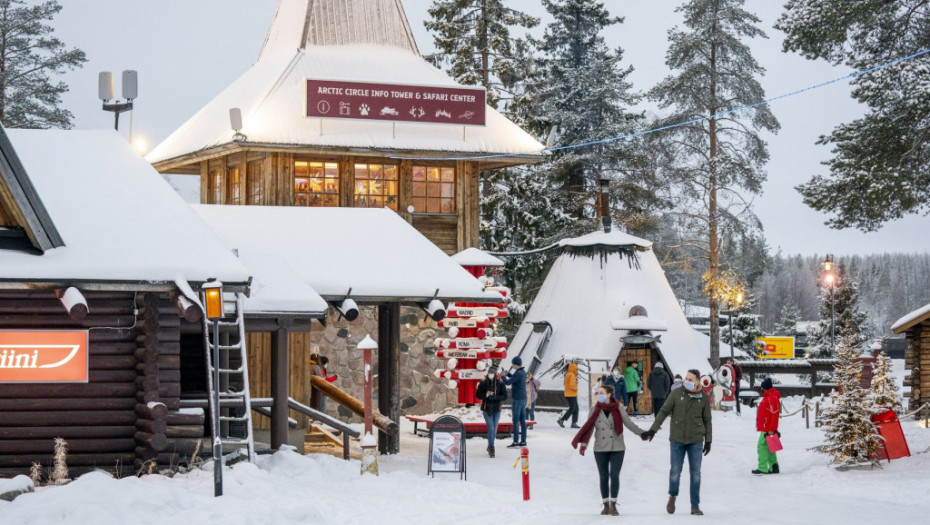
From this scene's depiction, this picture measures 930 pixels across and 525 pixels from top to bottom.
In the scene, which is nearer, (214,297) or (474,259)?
(214,297)

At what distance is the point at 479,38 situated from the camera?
3750 centimetres

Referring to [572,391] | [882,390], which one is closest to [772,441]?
[882,390]

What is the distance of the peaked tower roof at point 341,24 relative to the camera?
1156 inches

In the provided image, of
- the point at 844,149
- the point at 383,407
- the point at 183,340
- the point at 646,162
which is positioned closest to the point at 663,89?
the point at 646,162

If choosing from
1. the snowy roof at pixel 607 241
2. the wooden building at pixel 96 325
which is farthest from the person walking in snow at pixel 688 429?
the snowy roof at pixel 607 241

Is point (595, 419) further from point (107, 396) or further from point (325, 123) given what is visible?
point (325, 123)

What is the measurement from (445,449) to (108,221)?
5.45 m

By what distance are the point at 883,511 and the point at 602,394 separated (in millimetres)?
3397

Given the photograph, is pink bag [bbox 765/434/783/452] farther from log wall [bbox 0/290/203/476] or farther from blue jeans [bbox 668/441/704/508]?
log wall [bbox 0/290/203/476]

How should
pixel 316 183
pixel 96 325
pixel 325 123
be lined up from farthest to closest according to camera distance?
pixel 316 183
pixel 325 123
pixel 96 325

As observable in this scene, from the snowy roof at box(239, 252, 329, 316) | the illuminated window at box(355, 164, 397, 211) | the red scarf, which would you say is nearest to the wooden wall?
the illuminated window at box(355, 164, 397, 211)

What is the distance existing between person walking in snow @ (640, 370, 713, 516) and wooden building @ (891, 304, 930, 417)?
14.5 meters

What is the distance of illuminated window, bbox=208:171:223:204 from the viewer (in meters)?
28.7

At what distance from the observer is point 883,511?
43.5 feet
